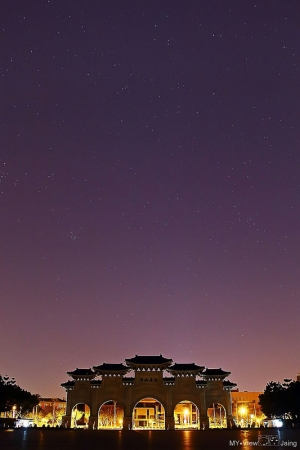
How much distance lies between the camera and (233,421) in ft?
203

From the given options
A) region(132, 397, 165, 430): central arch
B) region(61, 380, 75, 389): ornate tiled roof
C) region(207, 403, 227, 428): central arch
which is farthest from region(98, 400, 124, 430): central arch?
region(61, 380, 75, 389): ornate tiled roof

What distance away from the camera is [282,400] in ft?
223

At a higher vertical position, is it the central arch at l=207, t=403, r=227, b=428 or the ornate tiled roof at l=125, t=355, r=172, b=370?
the ornate tiled roof at l=125, t=355, r=172, b=370

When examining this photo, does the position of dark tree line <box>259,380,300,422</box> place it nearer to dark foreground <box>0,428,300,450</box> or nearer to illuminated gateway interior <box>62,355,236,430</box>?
illuminated gateway interior <box>62,355,236,430</box>

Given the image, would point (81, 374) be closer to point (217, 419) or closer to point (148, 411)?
point (148, 411)

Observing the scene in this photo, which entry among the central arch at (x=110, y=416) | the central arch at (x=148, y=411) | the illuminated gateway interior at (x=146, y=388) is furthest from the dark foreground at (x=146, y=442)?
the central arch at (x=148, y=411)

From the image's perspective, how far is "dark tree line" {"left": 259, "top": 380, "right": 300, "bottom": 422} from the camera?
6314cm

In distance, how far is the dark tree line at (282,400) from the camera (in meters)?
63.1

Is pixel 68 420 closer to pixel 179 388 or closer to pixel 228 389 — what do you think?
pixel 179 388

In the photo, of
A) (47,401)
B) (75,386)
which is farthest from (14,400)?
(47,401)

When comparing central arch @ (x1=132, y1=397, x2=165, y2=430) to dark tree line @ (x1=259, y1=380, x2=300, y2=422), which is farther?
central arch @ (x1=132, y1=397, x2=165, y2=430)

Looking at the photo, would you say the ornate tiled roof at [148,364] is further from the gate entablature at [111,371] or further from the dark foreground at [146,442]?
the dark foreground at [146,442]

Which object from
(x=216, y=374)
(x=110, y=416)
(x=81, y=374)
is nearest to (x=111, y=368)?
(x=81, y=374)

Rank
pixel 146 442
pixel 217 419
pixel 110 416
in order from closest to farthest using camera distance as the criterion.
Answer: pixel 146 442 → pixel 217 419 → pixel 110 416
